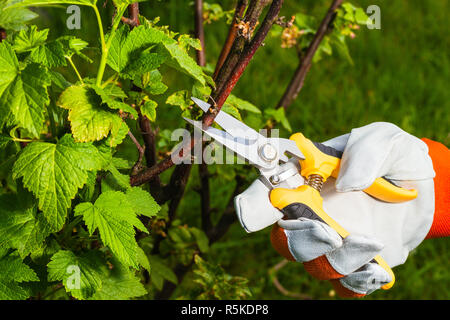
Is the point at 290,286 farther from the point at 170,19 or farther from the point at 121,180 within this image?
the point at 170,19

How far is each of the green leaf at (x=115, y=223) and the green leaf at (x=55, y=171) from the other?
0.06 m

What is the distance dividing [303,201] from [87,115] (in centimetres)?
35

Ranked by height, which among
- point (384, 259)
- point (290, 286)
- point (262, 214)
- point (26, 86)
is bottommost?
point (290, 286)

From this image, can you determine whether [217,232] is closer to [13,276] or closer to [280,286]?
[280,286]

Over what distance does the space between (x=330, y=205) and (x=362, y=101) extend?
132 centimetres

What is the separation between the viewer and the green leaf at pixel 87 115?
0.77 meters

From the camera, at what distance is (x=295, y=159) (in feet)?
2.97

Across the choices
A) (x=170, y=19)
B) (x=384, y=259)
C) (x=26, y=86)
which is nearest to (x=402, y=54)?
(x=170, y=19)

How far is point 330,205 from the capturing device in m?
0.92

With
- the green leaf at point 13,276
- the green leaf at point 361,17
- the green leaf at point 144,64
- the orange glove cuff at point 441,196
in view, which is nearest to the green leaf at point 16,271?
the green leaf at point 13,276

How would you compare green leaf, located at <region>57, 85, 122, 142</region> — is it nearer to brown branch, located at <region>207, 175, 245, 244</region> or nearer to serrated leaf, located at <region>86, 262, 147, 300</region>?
serrated leaf, located at <region>86, 262, 147, 300</region>

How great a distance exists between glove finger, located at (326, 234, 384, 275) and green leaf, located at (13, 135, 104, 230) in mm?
397
